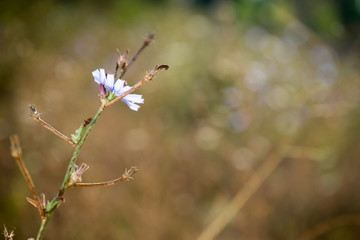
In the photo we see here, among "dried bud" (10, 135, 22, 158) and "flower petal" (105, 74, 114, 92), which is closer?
"dried bud" (10, 135, 22, 158)

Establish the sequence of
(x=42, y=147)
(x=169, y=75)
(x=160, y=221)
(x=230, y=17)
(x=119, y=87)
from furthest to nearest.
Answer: (x=169, y=75) → (x=230, y=17) → (x=42, y=147) → (x=160, y=221) → (x=119, y=87)

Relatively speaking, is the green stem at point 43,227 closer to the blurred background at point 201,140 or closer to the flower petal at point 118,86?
the flower petal at point 118,86

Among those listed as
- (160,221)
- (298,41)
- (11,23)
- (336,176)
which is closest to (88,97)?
(11,23)

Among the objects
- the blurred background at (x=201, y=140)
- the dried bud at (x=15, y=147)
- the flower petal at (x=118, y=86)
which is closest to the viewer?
the dried bud at (x=15, y=147)

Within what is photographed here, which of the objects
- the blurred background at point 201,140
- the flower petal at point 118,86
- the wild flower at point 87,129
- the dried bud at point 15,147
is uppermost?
the blurred background at point 201,140

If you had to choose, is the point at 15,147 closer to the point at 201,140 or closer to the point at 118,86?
the point at 118,86

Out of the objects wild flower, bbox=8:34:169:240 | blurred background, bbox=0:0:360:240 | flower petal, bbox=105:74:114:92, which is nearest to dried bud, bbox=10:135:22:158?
wild flower, bbox=8:34:169:240

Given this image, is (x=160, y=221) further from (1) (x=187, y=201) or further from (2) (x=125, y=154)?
(2) (x=125, y=154)

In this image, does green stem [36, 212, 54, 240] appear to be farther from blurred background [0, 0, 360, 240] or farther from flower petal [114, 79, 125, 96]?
blurred background [0, 0, 360, 240]

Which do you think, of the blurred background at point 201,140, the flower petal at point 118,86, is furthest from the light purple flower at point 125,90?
the blurred background at point 201,140
